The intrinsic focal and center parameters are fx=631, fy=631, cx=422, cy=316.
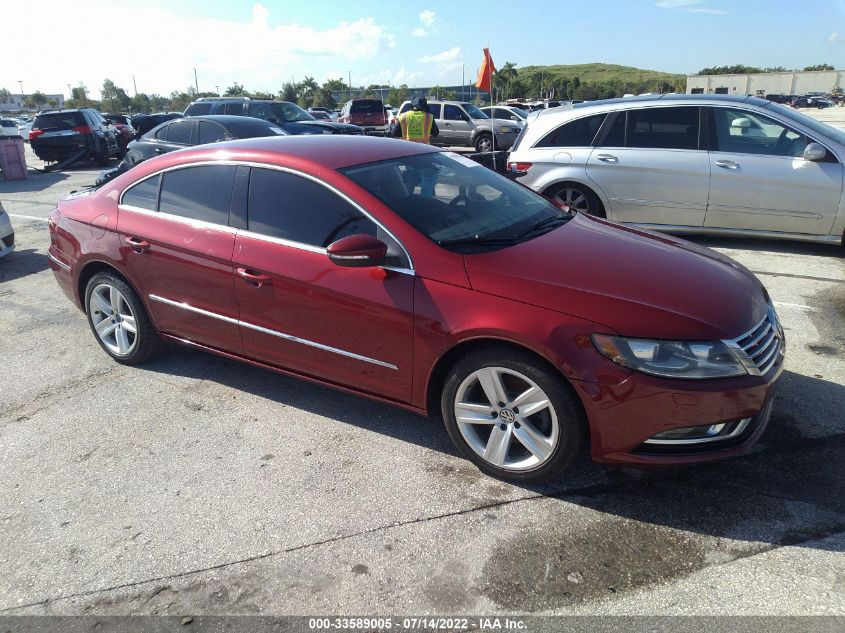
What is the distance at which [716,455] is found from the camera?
2791mm

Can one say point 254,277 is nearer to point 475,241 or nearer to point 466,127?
point 475,241

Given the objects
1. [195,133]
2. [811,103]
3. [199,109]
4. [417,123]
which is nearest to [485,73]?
[417,123]

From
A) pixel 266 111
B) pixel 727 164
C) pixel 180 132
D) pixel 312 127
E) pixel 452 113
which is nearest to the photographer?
pixel 727 164

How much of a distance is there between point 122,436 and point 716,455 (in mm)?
3194

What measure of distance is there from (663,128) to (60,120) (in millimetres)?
17875

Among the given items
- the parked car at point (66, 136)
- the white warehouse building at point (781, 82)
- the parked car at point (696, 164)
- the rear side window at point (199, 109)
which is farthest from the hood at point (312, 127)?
the white warehouse building at point (781, 82)

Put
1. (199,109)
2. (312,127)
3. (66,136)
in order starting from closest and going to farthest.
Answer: (312,127), (199,109), (66,136)

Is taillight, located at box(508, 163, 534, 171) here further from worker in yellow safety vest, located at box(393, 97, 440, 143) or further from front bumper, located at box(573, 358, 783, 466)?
front bumper, located at box(573, 358, 783, 466)

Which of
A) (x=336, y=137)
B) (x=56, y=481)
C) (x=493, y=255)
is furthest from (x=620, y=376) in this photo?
(x=56, y=481)

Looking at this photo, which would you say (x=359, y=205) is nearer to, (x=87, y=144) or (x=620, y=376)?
(x=620, y=376)

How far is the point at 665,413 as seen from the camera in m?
2.70

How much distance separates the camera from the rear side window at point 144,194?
4.26 metres

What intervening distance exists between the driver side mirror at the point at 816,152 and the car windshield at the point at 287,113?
12.3m

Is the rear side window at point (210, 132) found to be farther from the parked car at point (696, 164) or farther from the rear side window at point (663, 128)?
the rear side window at point (663, 128)
